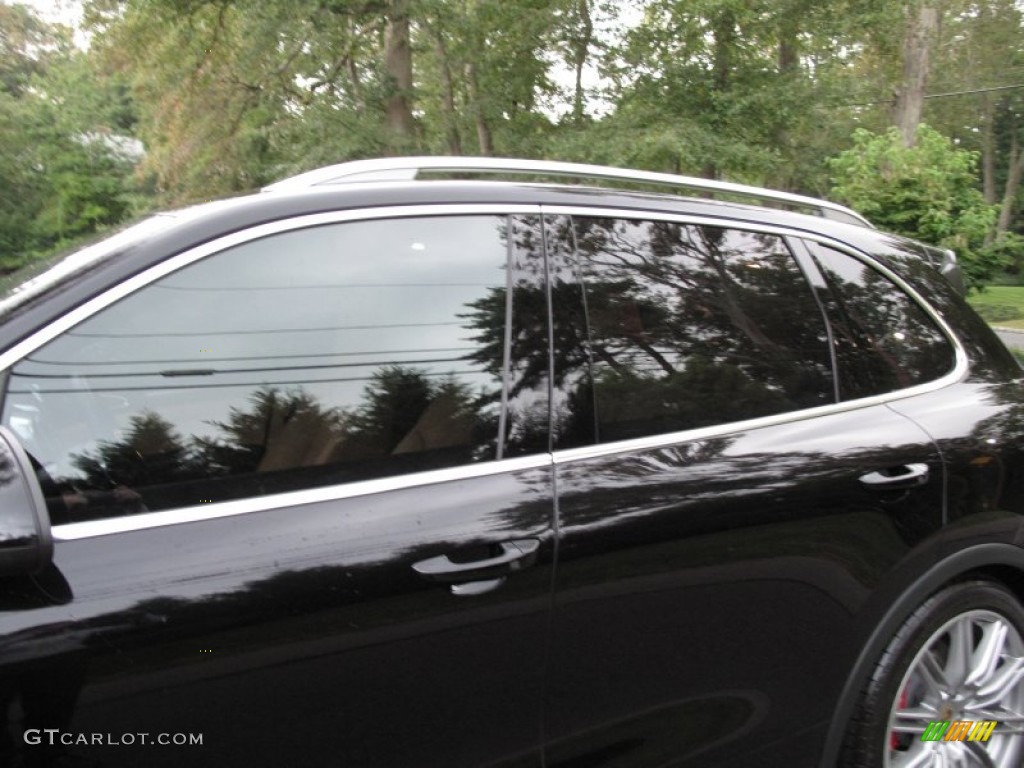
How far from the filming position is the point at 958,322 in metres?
2.51

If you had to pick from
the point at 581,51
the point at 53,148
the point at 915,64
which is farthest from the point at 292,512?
the point at 53,148

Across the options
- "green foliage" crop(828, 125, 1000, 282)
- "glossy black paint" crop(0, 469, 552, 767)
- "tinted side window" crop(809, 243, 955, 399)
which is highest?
"green foliage" crop(828, 125, 1000, 282)

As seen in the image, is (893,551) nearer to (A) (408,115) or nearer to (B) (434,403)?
(B) (434,403)

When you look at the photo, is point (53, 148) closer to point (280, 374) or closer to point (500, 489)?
point (280, 374)

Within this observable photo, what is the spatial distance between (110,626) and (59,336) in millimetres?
529

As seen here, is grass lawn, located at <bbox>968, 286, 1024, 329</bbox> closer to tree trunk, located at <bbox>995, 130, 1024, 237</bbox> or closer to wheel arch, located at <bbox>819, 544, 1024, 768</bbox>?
tree trunk, located at <bbox>995, 130, 1024, 237</bbox>

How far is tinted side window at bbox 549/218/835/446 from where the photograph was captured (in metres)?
1.90

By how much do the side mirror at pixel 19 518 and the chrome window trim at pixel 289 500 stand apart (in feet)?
0.36

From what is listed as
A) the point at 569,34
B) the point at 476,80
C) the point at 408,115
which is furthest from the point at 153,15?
the point at 569,34

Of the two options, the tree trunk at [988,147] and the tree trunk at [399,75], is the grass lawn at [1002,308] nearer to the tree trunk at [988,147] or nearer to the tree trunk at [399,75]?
the tree trunk at [399,75]

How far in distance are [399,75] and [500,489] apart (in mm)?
13761

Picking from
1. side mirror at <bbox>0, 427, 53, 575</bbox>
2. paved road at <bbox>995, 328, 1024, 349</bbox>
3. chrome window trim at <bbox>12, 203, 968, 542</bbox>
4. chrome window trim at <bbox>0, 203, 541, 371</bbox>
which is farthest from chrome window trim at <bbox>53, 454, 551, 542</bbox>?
paved road at <bbox>995, 328, 1024, 349</bbox>

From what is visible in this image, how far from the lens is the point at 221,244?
64.0 inches

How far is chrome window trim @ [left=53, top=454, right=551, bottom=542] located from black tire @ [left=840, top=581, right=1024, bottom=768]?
1.21m
